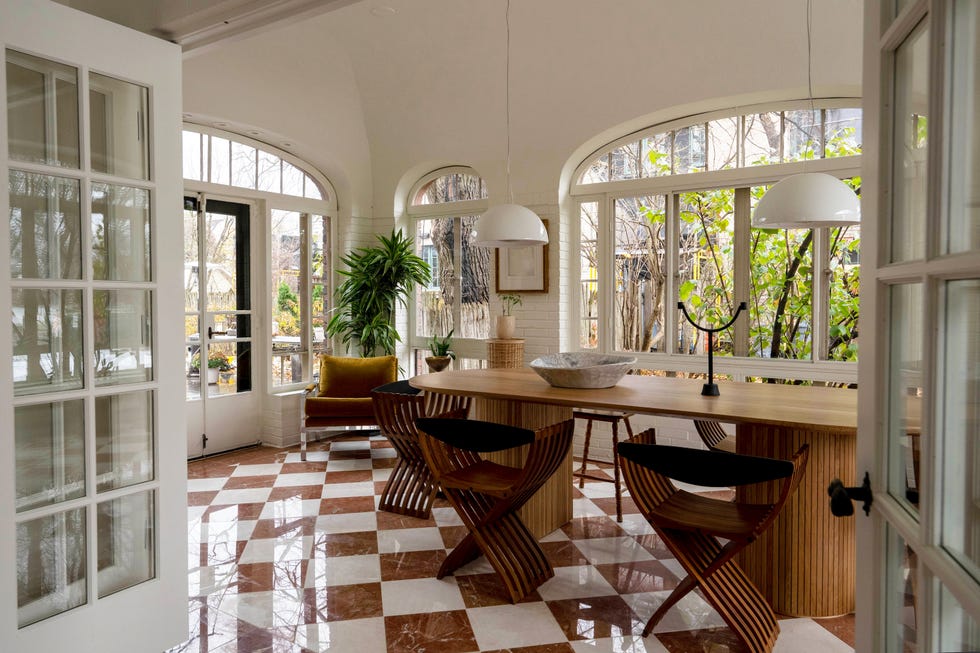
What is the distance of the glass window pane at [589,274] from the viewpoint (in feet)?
18.1

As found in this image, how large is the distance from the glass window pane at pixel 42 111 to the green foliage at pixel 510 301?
387cm

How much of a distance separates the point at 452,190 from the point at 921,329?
5539mm

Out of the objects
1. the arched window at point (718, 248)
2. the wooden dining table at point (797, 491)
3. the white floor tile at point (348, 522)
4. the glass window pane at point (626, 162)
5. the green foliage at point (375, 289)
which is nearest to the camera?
the wooden dining table at point (797, 491)

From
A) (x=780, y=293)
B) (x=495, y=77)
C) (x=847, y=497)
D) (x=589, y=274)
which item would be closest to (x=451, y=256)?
(x=589, y=274)

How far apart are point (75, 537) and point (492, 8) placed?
13.9ft

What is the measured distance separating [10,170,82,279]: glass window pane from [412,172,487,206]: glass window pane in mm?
4095

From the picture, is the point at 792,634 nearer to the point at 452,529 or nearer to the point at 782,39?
the point at 452,529

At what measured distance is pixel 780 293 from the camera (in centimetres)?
471

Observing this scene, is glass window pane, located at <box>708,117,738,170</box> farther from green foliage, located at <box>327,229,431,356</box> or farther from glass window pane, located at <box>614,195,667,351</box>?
green foliage, located at <box>327,229,431,356</box>

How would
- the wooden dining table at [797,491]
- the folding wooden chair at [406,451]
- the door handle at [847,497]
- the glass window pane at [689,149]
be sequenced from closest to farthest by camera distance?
the door handle at [847,497] → the wooden dining table at [797,491] → the folding wooden chair at [406,451] → the glass window pane at [689,149]

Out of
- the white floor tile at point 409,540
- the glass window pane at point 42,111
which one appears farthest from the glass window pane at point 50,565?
the white floor tile at point 409,540

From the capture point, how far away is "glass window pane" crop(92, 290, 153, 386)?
7.18 feet

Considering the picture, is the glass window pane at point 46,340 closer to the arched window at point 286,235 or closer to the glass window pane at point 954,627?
the glass window pane at point 954,627

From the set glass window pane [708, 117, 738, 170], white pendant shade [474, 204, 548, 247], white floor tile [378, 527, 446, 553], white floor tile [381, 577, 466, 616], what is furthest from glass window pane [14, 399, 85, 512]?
glass window pane [708, 117, 738, 170]
